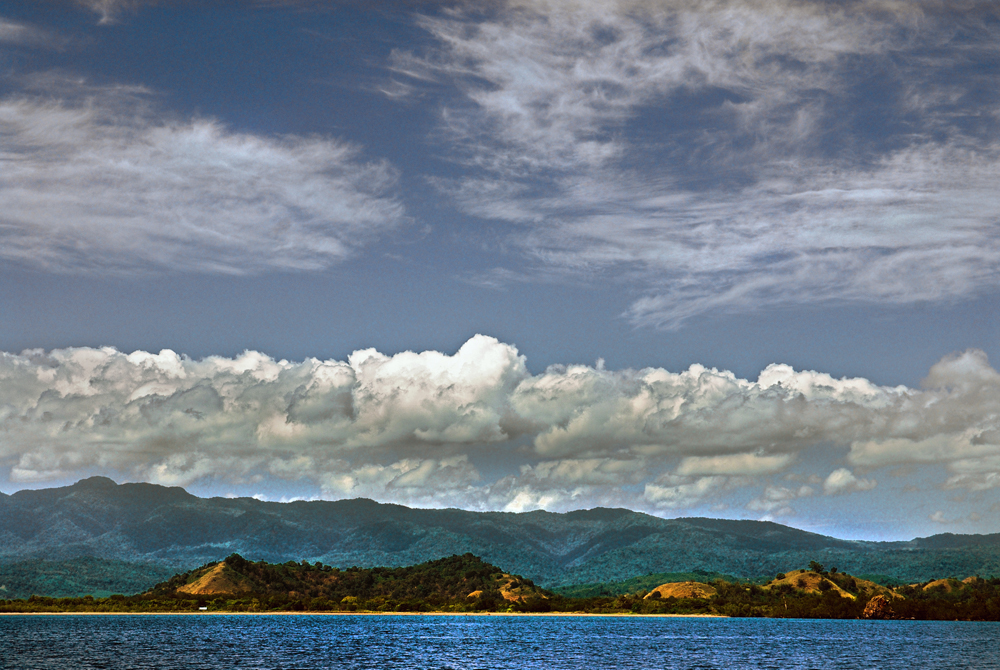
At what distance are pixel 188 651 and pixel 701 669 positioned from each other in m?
93.2

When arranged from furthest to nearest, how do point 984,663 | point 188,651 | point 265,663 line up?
point 188,651
point 984,663
point 265,663

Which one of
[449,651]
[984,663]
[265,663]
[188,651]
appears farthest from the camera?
[449,651]

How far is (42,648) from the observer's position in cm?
17025

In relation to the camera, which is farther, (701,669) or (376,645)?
(376,645)

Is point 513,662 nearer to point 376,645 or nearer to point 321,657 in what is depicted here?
point 321,657

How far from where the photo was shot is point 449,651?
181875mm

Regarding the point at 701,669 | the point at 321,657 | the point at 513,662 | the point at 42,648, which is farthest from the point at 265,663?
the point at 701,669

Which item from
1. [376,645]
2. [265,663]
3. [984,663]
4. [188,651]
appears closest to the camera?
[265,663]

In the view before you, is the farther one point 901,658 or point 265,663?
point 901,658

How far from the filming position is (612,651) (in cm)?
18888

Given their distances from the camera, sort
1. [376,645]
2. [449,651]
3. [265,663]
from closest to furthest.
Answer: [265,663] → [449,651] → [376,645]

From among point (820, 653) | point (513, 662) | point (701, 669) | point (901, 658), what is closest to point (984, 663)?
point (901, 658)

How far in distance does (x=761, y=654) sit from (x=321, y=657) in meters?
89.5

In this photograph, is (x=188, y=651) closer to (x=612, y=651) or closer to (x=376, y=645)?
(x=376, y=645)
